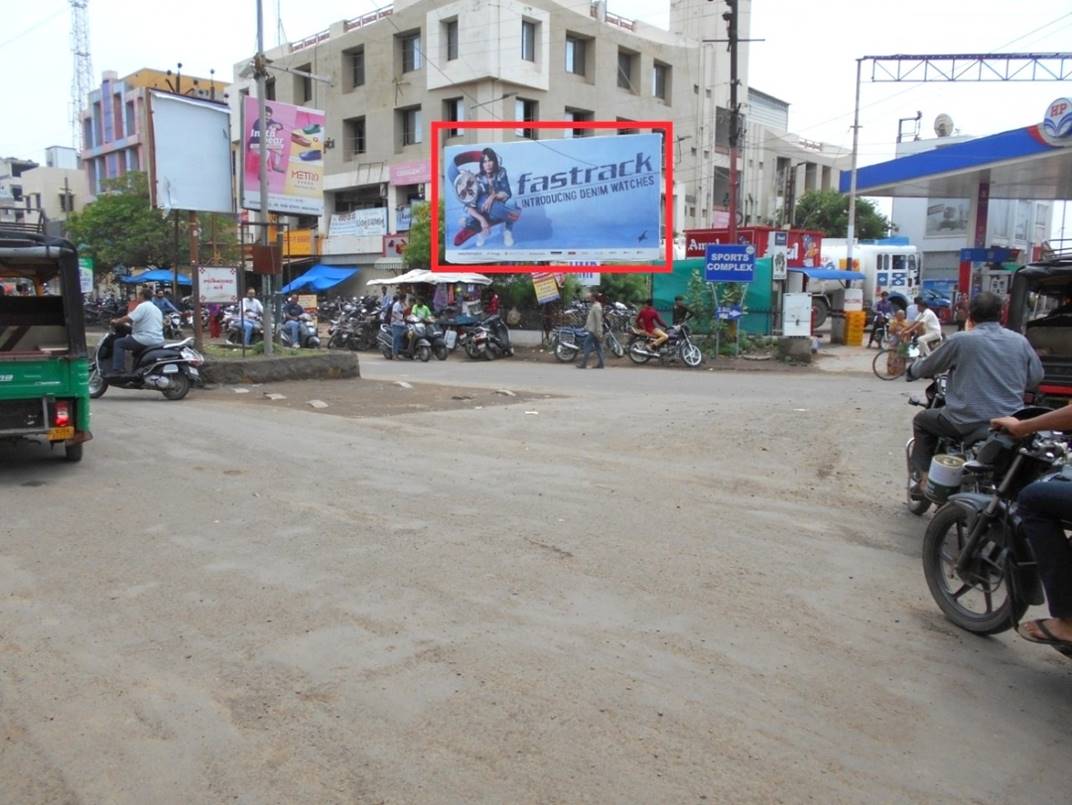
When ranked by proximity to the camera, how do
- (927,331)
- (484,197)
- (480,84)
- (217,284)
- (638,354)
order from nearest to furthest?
(927,331) < (217,284) < (638,354) < (484,197) < (480,84)

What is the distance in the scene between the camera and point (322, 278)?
40844mm

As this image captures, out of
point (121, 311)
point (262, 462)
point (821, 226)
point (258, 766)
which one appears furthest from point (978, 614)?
point (821, 226)

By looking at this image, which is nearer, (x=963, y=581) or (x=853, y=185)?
(x=963, y=581)

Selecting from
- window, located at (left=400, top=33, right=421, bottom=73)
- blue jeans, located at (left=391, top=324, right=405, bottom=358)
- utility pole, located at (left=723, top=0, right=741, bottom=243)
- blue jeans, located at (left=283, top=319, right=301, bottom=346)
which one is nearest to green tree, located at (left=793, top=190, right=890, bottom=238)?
window, located at (left=400, top=33, right=421, bottom=73)

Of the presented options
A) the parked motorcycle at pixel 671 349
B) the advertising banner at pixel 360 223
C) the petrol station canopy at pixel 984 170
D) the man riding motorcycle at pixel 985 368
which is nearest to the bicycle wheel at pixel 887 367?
the parked motorcycle at pixel 671 349

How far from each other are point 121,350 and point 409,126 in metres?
27.7

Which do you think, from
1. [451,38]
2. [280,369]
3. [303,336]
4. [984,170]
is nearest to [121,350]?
[280,369]

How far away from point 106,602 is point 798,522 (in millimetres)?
4746

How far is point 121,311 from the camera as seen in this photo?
35438 mm

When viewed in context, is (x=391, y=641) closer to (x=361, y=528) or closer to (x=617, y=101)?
(x=361, y=528)

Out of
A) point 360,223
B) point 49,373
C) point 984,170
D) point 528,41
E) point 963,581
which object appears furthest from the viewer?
point 360,223

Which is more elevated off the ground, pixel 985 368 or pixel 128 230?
pixel 128 230

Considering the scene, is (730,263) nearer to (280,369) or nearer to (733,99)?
(733,99)

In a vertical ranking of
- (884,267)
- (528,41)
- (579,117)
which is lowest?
(884,267)
